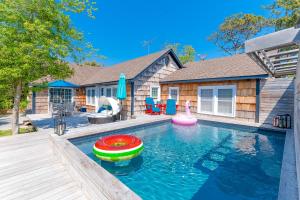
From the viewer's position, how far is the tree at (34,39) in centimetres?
550

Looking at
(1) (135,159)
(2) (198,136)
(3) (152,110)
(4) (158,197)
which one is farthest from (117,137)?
(3) (152,110)

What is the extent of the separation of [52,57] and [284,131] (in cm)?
1056

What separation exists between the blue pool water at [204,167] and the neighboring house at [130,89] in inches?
207

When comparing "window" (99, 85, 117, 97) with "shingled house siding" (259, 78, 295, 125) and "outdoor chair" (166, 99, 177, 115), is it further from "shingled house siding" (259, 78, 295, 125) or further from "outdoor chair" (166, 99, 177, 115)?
"shingled house siding" (259, 78, 295, 125)

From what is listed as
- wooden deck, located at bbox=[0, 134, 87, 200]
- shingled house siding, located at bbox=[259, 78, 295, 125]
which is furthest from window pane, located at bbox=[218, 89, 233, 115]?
wooden deck, located at bbox=[0, 134, 87, 200]

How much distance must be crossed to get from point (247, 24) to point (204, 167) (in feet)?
87.8

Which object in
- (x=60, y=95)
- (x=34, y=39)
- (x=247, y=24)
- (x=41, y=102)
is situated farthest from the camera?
(x=247, y=24)

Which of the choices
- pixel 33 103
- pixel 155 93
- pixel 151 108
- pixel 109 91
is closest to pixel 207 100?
pixel 151 108

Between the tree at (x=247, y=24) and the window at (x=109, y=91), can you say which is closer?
the window at (x=109, y=91)

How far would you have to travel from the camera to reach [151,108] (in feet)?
39.6

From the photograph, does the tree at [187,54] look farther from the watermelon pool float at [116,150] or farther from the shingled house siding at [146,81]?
the watermelon pool float at [116,150]

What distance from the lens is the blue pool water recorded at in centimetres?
336

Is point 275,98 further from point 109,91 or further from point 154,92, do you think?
point 109,91

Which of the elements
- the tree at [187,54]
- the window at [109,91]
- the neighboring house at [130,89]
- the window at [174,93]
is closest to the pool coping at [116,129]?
the neighboring house at [130,89]
